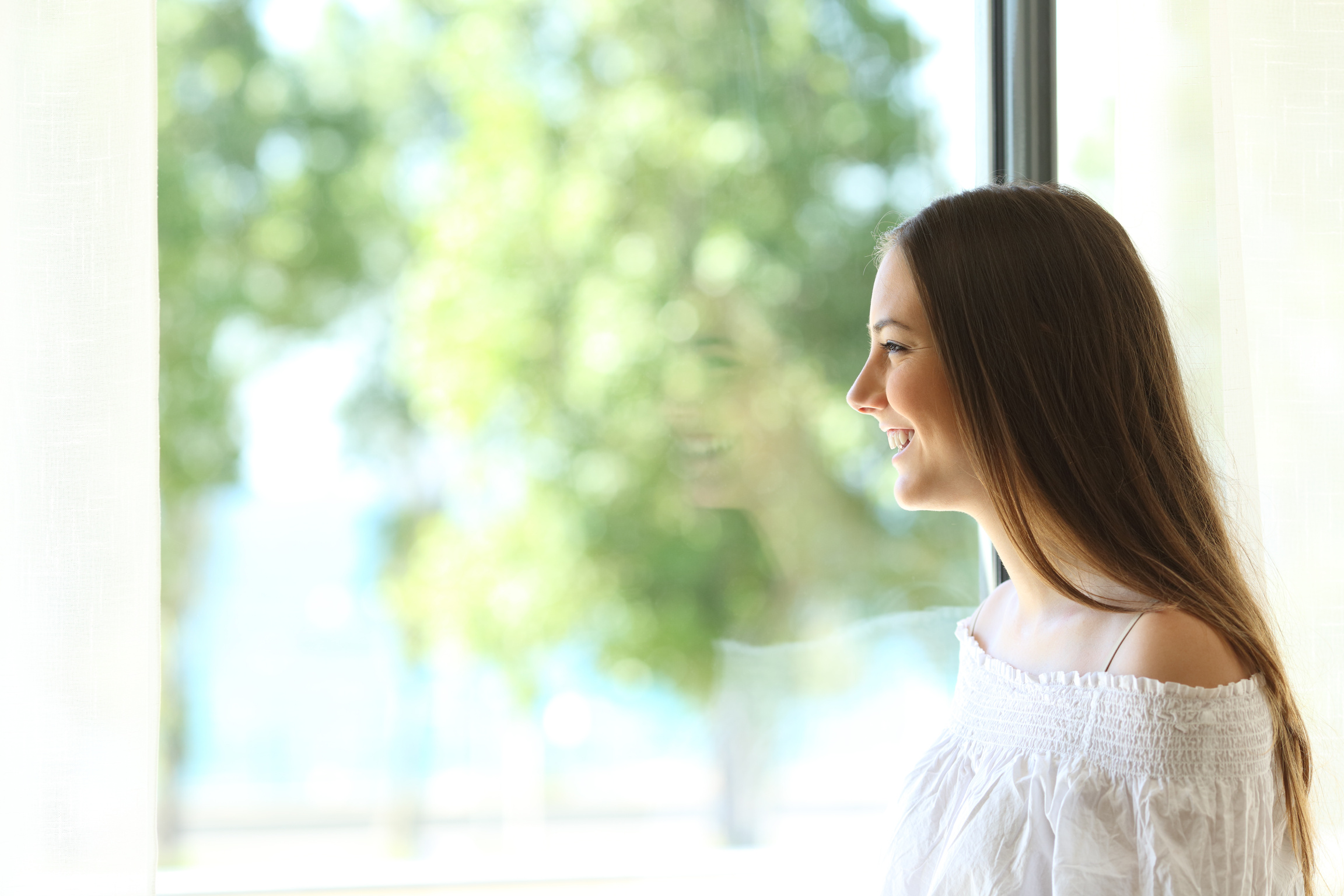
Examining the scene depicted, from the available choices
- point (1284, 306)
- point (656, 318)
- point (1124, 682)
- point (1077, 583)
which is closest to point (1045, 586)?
point (1077, 583)

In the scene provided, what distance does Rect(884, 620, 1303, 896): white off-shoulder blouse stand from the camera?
31.2 inches

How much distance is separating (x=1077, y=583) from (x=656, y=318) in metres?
0.66

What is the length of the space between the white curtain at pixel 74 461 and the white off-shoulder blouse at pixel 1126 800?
814 mm

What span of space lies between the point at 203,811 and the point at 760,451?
34.9 inches

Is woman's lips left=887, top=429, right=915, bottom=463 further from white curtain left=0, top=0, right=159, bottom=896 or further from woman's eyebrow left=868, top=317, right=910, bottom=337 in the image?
white curtain left=0, top=0, right=159, bottom=896

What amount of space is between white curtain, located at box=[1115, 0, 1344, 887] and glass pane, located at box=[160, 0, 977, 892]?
36cm

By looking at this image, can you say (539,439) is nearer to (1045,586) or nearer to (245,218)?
(245,218)

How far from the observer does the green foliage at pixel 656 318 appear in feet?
4.30

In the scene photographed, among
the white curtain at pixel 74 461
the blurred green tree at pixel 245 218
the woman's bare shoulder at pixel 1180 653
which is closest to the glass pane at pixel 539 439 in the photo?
the blurred green tree at pixel 245 218

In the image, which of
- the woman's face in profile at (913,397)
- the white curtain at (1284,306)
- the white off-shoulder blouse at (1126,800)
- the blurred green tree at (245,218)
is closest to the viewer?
the white off-shoulder blouse at (1126,800)

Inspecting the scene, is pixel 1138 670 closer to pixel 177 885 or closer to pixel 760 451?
pixel 760 451

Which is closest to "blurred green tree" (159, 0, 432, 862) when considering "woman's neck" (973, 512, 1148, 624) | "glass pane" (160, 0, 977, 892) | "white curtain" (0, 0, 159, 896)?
"glass pane" (160, 0, 977, 892)

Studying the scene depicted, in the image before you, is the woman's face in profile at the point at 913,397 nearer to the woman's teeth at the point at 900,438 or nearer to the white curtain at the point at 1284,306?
the woman's teeth at the point at 900,438

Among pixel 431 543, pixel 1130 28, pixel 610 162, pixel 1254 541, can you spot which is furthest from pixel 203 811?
pixel 1130 28
